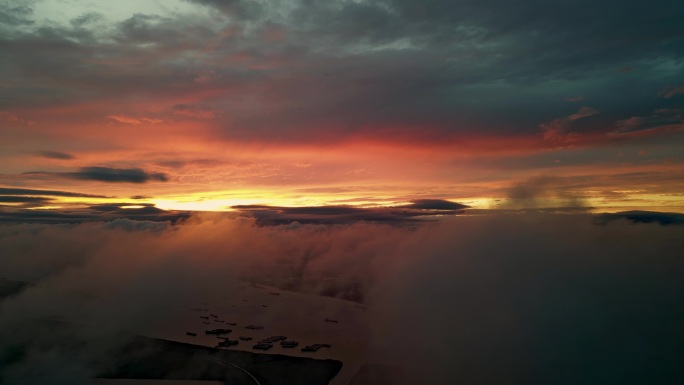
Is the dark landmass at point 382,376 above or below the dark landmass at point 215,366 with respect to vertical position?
above

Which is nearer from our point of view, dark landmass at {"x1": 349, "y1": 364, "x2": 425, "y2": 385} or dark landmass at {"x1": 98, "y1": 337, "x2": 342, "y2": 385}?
dark landmass at {"x1": 349, "y1": 364, "x2": 425, "y2": 385}

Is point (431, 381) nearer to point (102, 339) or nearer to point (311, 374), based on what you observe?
point (311, 374)

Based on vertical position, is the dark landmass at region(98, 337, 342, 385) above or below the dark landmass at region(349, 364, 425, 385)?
below

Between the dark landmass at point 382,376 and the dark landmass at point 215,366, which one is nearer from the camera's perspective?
the dark landmass at point 382,376

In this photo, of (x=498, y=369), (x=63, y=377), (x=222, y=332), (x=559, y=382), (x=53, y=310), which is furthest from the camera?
(x=53, y=310)

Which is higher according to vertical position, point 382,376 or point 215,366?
point 382,376

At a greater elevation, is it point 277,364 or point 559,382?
point 559,382

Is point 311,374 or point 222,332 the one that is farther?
point 222,332

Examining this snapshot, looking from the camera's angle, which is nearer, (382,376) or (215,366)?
(382,376)

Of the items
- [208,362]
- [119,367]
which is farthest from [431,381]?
[119,367]

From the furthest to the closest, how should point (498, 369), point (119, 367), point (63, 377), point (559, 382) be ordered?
point (119, 367) → point (63, 377) → point (498, 369) → point (559, 382)
